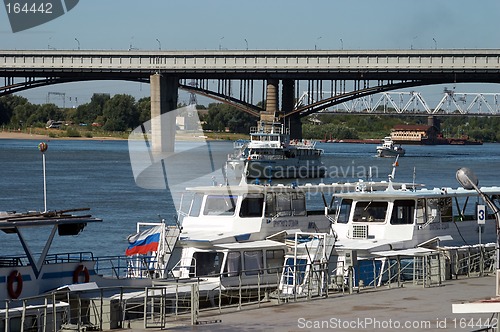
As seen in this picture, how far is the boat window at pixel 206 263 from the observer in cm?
2967

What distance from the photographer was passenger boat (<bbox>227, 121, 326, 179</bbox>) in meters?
103

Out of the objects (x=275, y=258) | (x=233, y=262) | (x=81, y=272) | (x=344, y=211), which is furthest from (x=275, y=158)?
(x=81, y=272)

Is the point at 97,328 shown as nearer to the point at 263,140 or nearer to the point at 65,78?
the point at 263,140

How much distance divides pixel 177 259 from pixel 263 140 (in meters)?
82.5

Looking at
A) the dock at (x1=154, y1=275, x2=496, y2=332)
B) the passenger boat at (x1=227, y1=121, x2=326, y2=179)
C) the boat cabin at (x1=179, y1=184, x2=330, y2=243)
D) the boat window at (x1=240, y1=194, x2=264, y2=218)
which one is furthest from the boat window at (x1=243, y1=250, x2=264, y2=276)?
the passenger boat at (x1=227, y1=121, x2=326, y2=179)

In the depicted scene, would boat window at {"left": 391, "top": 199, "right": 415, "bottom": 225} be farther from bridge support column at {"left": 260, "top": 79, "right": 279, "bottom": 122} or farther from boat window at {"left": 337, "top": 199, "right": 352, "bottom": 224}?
bridge support column at {"left": 260, "top": 79, "right": 279, "bottom": 122}

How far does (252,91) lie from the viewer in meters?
134

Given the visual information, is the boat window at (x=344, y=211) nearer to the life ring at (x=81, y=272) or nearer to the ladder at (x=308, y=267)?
the ladder at (x=308, y=267)

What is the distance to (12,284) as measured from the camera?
24.0 m

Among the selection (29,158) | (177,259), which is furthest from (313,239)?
(29,158)

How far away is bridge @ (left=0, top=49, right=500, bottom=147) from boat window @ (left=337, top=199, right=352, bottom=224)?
83920 millimetres

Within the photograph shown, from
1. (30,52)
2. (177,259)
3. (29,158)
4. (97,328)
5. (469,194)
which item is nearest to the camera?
(97,328)

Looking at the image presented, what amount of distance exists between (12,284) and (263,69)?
10199 centimetres

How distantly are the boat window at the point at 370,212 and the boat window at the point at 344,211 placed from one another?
0.84 feet
